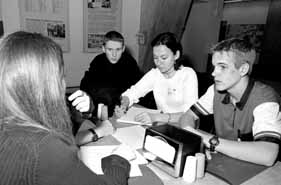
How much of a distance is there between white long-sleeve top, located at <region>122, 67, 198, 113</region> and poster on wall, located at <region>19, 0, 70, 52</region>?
1.30 m

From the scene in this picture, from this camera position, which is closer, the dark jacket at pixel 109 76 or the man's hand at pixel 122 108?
the man's hand at pixel 122 108

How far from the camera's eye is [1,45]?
0.62 metres

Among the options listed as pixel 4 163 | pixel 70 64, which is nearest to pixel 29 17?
pixel 70 64

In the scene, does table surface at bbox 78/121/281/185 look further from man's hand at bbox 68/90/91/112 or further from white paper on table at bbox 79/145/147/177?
man's hand at bbox 68/90/91/112

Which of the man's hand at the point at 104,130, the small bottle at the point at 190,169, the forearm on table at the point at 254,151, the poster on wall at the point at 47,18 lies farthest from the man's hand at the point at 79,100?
the poster on wall at the point at 47,18

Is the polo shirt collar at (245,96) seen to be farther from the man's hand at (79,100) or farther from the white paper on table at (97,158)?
the man's hand at (79,100)

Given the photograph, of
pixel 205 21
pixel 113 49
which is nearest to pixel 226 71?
pixel 113 49

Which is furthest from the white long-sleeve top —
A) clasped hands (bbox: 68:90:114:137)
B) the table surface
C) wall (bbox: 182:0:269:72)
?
wall (bbox: 182:0:269:72)

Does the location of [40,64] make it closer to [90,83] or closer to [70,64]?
[90,83]

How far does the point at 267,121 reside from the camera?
1060mm

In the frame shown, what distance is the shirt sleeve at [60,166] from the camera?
0.55 metres

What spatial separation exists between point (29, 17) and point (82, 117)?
5.30 feet

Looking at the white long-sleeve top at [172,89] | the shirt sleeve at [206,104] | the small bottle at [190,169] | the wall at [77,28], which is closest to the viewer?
the small bottle at [190,169]

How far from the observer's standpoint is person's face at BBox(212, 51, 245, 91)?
3.97 ft
